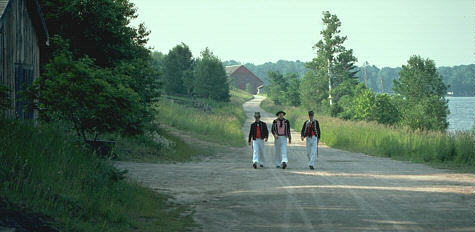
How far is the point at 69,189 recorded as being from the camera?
328 inches

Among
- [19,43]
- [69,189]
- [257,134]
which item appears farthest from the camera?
[257,134]

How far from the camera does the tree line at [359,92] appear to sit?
47094mm

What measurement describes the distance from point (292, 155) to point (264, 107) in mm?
60254

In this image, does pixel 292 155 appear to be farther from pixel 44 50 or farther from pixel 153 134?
pixel 44 50

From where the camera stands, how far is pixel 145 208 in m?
9.45

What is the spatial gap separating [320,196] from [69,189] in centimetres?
527

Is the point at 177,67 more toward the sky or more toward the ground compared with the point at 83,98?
more toward the sky

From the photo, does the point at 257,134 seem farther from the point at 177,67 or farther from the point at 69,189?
the point at 177,67

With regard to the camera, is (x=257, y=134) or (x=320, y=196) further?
(x=257, y=134)

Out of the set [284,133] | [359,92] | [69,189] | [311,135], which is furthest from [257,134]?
[359,92]

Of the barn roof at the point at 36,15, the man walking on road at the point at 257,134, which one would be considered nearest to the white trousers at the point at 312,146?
the man walking on road at the point at 257,134

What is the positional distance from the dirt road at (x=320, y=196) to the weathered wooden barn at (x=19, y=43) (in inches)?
153

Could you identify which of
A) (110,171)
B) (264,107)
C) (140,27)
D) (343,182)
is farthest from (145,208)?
(264,107)

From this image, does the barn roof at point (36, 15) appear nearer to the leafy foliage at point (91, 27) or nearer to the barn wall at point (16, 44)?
the barn wall at point (16, 44)
